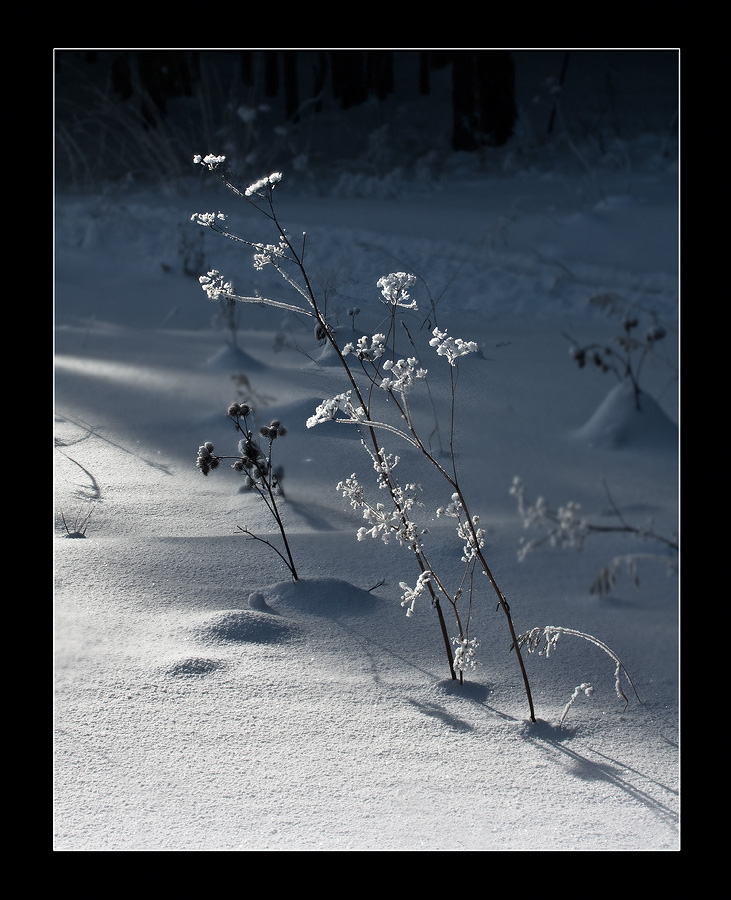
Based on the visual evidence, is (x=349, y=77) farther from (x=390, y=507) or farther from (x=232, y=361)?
(x=390, y=507)

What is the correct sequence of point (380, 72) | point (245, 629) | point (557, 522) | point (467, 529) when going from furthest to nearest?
point (380, 72), point (245, 629), point (467, 529), point (557, 522)

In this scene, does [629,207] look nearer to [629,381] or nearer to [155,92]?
[629,381]

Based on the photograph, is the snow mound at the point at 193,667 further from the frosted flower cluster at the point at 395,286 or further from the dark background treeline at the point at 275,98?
the dark background treeline at the point at 275,98

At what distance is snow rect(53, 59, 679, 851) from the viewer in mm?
1154

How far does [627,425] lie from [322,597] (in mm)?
597

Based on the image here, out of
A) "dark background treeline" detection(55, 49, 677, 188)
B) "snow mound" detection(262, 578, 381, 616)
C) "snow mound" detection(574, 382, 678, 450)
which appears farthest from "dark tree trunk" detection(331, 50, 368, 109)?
"snow mound" detection(262, 578, 381, 616)

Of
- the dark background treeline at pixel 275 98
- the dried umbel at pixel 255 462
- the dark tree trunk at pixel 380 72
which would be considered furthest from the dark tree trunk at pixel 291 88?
the dried umbel at pixel 255 462

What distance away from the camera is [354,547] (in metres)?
1.42

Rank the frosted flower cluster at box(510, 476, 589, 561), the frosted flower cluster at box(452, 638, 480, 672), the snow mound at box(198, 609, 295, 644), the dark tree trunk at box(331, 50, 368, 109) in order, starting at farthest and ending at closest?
the dark tree trunk at box(331, 50, 368, 109)
the snow mound at box(198, 609, 295, 644)
the frosted flower cluster at box(452, 638, 480, 672)
the frosted flower cluster at box(510, 476, 589, 561)

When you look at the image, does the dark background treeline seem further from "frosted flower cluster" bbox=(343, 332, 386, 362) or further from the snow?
"frosted flower cluster" bbox=(343, 332, 386, 362)

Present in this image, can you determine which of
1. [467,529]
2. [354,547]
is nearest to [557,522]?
[467,529]

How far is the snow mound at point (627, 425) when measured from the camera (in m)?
1.26
